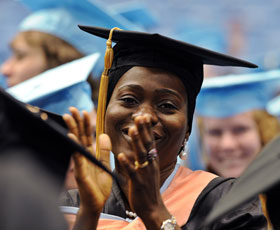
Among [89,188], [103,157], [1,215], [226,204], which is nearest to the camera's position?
[1,215]

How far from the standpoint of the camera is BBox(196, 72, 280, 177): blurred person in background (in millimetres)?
5113

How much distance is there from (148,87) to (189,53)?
268 mm

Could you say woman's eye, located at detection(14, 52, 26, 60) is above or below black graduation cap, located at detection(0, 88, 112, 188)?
above

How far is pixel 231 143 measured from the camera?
5160 mm

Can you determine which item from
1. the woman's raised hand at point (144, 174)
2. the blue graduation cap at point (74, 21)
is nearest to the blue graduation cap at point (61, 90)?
the blue graduation cap at point (74, 21)

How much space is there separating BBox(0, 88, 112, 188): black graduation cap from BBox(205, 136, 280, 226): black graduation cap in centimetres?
37

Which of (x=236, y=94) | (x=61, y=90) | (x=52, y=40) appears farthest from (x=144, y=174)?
(x=236, y=94)

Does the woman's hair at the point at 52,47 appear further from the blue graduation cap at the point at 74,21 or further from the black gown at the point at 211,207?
the black gown at the point at 211,207

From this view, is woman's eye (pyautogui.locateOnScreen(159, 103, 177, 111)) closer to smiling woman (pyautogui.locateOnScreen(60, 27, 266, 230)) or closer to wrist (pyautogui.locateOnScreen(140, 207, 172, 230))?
smiling woman (pyautogui.locateOnScreen(60, 27, 266, 230))

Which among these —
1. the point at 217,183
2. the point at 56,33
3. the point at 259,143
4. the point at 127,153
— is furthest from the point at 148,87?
the point at 259,143

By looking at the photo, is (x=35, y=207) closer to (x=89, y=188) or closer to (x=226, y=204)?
(x=226, y=204)

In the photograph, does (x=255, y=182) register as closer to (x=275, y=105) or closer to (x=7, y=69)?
(x=7, y=69)

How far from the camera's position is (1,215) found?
1239mm

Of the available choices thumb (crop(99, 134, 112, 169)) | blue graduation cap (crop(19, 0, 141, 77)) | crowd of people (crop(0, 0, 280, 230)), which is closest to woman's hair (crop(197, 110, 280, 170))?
blue graduation cap (crop(19, 0, 141, 77))
